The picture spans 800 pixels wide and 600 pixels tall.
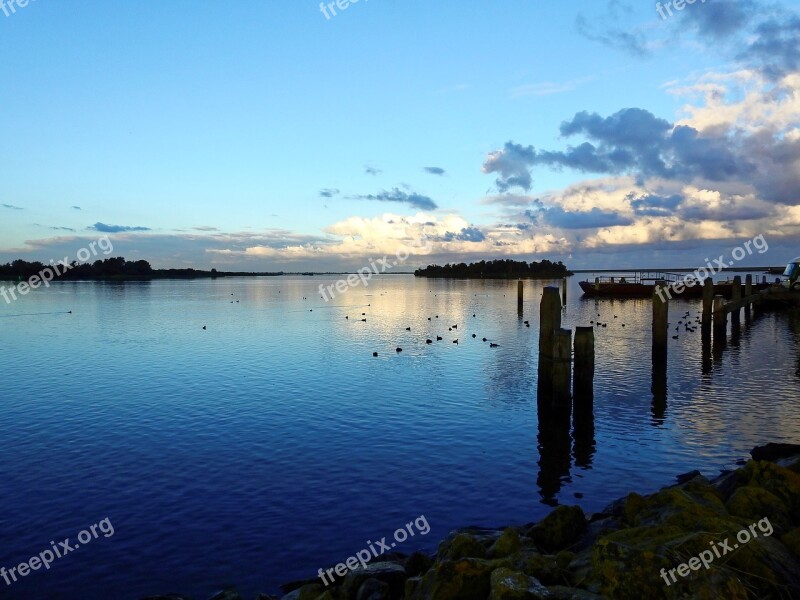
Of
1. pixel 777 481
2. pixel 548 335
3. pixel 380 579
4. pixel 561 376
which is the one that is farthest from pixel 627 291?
pixel 380 579

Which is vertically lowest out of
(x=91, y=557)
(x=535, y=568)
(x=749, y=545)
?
(x=91, y=557)

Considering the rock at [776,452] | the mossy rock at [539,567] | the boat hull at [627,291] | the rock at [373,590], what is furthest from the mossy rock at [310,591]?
the boat hull at [627,291]

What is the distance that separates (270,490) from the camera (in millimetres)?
13758

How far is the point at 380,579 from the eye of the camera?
861 centimetres

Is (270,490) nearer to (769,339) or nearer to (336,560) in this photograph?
(336,560)

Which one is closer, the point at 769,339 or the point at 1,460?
the point at 1,460

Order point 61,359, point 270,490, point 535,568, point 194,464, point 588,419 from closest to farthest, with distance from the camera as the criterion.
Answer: point 535,568 → point 270,490 → point 194,464 → point 588,419 → point 61,359

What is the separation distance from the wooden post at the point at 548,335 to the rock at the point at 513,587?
14.1 metres

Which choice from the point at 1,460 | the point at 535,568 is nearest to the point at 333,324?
the point at 1,460

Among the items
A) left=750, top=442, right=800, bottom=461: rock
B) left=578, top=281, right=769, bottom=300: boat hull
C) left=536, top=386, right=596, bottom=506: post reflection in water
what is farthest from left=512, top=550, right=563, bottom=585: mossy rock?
left=578, top=281, right=769, bottom=300: boat hull

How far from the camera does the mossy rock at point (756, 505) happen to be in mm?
8781

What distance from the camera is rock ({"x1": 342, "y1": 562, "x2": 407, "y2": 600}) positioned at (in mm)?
8469

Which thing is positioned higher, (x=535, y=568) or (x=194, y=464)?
(x=535, y=568)

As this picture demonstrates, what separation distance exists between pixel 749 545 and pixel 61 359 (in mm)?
38148
